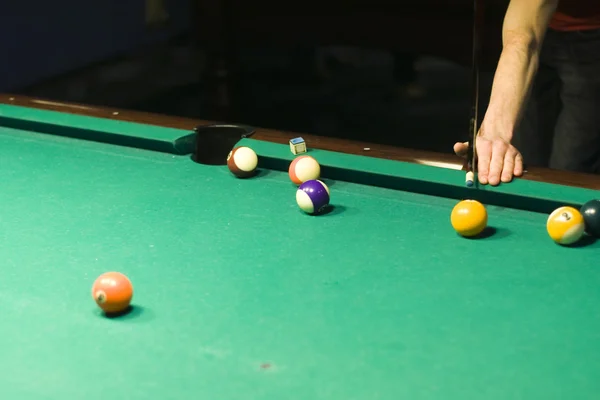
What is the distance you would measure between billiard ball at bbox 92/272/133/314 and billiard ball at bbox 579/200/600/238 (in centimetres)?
97

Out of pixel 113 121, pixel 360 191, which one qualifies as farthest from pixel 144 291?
pixel 113 121

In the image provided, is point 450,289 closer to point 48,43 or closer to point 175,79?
point 48,43

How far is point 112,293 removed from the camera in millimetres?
1592

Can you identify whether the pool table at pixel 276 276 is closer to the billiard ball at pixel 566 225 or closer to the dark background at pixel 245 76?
the billiard ball at pixel 566 225

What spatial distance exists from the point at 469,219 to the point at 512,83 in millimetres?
756

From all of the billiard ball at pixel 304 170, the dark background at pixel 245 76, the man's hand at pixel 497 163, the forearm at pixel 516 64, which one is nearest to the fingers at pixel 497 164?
the man's hand at pixel 497 163

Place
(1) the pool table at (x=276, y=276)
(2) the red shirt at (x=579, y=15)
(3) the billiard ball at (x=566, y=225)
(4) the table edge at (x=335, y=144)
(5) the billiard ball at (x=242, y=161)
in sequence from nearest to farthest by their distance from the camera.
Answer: (1) the pool table at (x=276, y=276)
(3) the billiard ball at (x=566, y=225)
(4) the table edge at (x=335, y=144)
(5) the billiard ball at (x=242, y=161)
(2) the red shirt at (x=579, y=15)

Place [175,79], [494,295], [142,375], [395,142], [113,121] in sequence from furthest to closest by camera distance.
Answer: [175,79] < [395,142] < [113,121] < [494,295] < [142,375]

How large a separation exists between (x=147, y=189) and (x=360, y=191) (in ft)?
1.79

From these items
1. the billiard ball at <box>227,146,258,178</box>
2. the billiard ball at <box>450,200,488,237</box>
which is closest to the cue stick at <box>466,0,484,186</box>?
the billiard ball at <box>450,200,488,237</box>

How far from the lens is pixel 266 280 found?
1761 millimetres

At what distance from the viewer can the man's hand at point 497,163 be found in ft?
7.02

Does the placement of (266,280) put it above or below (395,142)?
above

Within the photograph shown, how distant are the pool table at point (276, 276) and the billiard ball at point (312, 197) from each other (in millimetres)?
37
